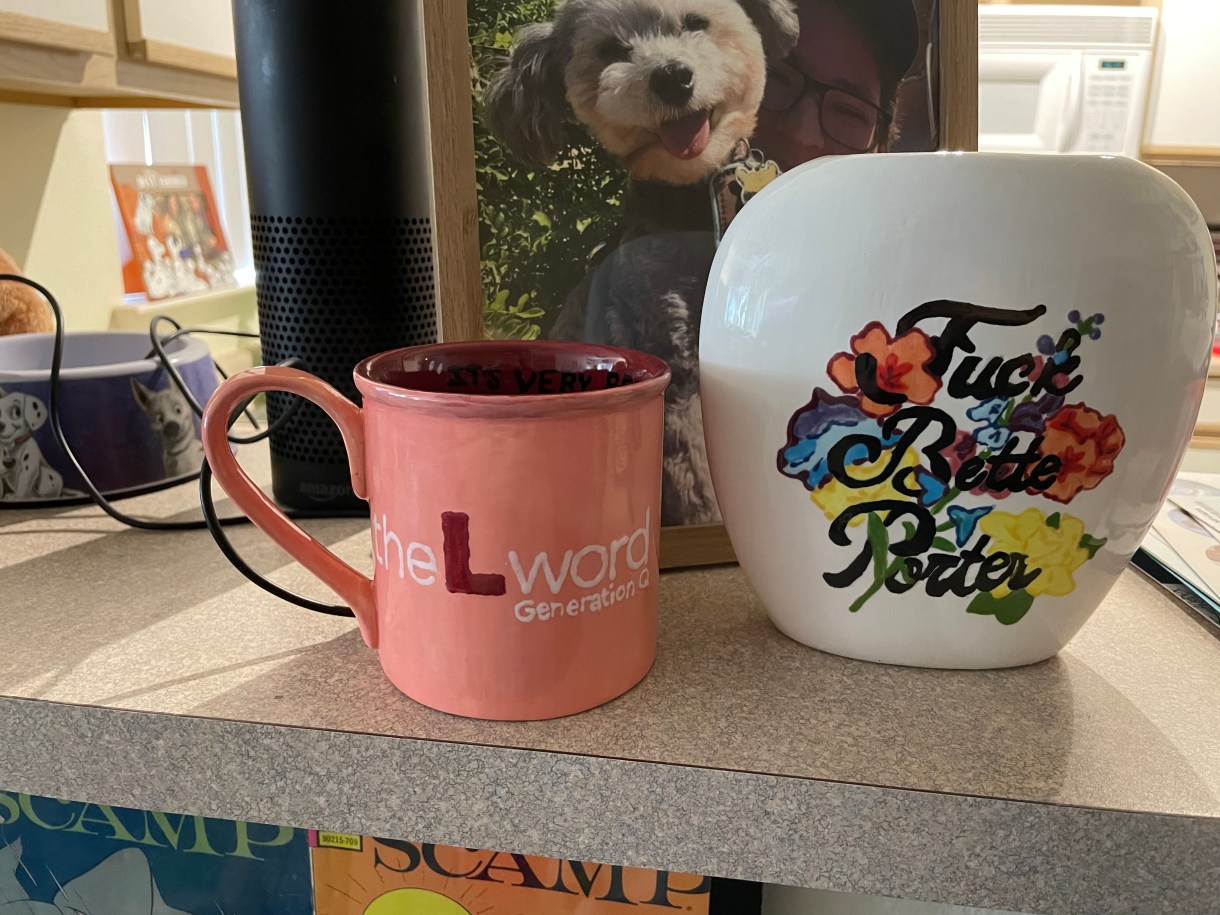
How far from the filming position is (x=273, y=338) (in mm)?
575

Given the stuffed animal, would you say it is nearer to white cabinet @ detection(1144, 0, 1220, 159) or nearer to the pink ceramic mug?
the pink ceramic mug

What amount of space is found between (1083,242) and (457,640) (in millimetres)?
279

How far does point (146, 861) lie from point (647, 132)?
1.55ft

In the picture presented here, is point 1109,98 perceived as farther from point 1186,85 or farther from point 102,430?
point 102,430

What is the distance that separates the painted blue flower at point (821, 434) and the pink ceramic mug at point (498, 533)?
58 millimetres

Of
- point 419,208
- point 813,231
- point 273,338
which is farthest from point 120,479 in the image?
point 813,231

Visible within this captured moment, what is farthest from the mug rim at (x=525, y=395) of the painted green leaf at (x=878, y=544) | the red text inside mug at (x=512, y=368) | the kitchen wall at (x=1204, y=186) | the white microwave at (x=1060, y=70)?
the kitchen wall at (x=1204, y=186)

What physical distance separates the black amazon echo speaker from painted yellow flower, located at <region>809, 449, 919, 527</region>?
30 centimetres

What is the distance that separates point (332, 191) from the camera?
537 mm

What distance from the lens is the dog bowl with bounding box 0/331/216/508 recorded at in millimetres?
588

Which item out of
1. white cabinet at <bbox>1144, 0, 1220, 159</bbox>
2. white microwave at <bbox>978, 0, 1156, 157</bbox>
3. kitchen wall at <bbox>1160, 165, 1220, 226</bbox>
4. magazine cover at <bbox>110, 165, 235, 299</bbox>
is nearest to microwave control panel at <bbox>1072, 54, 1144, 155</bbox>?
white microwave at <bbox>978, 0, 1156, 157</bbox>

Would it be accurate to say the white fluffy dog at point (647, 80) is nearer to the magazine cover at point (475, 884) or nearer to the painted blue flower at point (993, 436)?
the painted blue flower at point (993, 436)

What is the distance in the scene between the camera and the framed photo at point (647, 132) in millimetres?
457

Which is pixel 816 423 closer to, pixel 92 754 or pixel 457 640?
pixel 457 640
